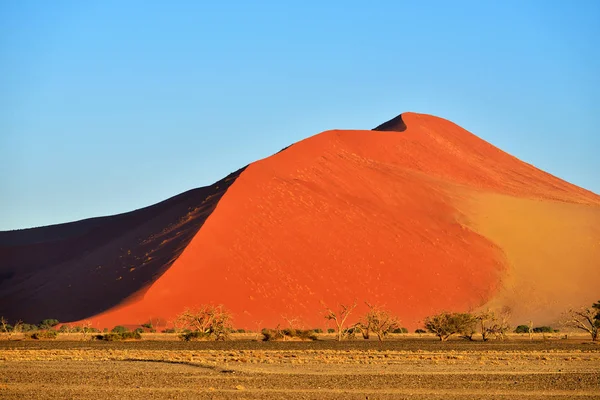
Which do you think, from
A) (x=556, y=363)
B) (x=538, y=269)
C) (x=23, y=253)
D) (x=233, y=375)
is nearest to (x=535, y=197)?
(x=538, y=269)

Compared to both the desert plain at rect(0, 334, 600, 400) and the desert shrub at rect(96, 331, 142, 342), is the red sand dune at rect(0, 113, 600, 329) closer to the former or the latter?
the desert shrub at rect(96, 331, 142, 342)

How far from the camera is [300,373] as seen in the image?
2734 centimetres

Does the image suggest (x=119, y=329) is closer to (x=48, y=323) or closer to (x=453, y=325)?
(x=48, y=323)

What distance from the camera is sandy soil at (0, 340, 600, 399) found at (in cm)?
2175

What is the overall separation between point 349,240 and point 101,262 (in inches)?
832

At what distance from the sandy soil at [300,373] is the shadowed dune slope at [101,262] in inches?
1322

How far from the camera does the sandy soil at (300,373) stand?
2175 cm

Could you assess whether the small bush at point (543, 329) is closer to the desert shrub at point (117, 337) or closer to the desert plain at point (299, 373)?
the desert plain at point (299, 373)

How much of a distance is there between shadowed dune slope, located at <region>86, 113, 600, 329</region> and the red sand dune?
0.41 feet

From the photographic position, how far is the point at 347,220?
267 ft

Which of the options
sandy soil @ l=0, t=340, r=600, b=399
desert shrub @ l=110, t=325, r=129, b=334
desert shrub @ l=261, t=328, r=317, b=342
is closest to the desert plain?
sandy soil @ l=0, t=340, r=600, b=399

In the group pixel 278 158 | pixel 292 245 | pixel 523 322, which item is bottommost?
pixel 523 322

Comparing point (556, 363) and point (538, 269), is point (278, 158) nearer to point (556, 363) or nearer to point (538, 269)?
point (538, 269)

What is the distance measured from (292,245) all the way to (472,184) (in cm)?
2707
